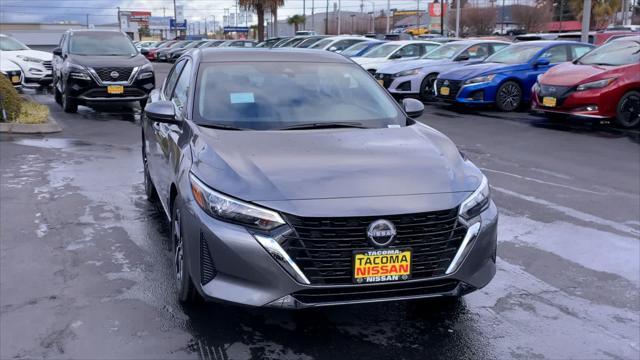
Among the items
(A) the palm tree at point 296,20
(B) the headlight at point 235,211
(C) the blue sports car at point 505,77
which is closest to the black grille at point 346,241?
(B) the headlight at point 235,211

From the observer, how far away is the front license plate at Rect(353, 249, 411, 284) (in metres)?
3.35

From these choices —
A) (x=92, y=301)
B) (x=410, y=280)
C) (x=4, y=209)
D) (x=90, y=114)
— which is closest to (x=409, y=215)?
(x=410, y=280)

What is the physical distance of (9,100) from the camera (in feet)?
37.9

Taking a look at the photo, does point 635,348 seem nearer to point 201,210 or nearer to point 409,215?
point 409,215

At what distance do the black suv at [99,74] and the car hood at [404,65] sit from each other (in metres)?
5.89

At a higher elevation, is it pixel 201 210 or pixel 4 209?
pixel 201 210

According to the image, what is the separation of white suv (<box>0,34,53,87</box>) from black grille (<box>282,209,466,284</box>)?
1666 cm

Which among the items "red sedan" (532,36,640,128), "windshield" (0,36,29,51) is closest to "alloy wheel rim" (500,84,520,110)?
"red sedan" (532,36,640,128)

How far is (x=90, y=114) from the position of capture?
1410cm

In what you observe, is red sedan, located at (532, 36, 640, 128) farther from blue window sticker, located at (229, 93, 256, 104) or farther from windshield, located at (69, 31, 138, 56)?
windshield, located at (69, 31, 138, 56)

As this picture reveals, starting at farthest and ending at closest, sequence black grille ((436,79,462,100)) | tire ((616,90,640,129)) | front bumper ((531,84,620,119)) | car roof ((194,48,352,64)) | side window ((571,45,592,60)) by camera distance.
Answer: side window ((571,45,592,60)), black grille ((436,79,462,100)), tire ((616,90,640,129)), front bumper ((531,84,620,119)), car roof ((194,48,352,64))

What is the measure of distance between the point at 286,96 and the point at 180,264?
143 centimetres

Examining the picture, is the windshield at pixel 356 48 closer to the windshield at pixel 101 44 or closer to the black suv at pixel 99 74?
the windshield at pixel 101 44

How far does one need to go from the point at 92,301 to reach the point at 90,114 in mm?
10676
